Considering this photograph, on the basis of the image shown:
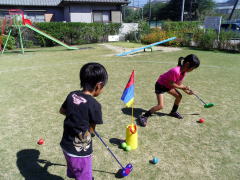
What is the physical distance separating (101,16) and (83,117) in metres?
23.9

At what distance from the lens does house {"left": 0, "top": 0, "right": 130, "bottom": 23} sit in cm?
2278

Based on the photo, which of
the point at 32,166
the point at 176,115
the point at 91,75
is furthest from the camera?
the point at 176,115

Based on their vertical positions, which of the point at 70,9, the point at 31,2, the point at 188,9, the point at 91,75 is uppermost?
the point at 188,9

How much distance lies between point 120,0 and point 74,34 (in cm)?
800

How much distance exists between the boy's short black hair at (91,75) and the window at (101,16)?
2346 cm

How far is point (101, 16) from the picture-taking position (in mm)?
24172

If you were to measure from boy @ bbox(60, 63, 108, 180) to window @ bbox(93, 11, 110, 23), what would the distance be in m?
23.5

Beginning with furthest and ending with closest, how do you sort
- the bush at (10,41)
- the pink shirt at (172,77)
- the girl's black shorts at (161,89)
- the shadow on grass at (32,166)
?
1. the bush at (10,41)
2. the girl's black shorts at (161,89)
3. the pink shirt at (172,77)
4. the shadow on grass at (32,166)

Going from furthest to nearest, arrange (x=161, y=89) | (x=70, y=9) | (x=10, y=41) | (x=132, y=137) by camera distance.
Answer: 1. (x=70, y=9)
2. (x=10, y=41)
3. (x=161, y=89)
4. (x=132, y=137)

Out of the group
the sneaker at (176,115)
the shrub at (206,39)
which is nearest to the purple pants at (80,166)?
the sneaker at (176,115)

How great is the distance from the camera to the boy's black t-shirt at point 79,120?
6.38 ft

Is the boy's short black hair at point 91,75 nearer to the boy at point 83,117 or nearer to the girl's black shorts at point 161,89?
the boy at point 83,117

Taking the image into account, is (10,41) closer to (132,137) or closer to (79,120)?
(132,137)

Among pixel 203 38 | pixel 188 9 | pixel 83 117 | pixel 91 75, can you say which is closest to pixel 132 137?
pixel 83 117
